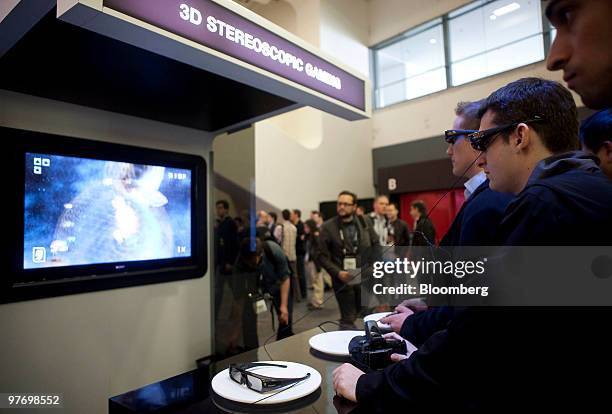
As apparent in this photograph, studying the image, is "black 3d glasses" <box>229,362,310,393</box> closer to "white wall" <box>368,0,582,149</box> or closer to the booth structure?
the booth structure

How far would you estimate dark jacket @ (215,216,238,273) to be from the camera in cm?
311

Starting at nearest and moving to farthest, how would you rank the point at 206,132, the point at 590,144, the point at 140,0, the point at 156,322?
the point at 590,144 → the point at 140,0 → the point at 156,322 → the point at 206,132

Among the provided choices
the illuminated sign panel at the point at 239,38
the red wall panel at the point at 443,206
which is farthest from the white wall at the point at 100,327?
the red wall panel at the point at 443,206

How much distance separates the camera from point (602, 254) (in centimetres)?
69

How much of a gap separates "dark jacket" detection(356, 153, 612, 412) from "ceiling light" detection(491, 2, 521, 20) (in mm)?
8049

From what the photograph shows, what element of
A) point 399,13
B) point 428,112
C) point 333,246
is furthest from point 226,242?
point 399,13

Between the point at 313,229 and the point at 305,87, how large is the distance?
5.29 metres

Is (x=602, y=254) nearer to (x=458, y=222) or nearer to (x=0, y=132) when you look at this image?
(x=458, y=222)

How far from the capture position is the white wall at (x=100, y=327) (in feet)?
6.23

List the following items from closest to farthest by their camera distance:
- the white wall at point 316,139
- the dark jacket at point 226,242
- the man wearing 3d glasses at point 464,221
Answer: the man wearing 3d glasses at point 464,221, the dark jacket at point 226,242, the white wall at point 316,139

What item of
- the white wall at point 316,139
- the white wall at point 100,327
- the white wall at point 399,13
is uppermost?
the white wall at point 399,13

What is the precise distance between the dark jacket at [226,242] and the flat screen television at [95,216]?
358mm

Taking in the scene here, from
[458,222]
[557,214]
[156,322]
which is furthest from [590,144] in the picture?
[156,322]

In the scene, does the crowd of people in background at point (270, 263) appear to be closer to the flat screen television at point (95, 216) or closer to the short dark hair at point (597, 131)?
the flat screen television at point (95, 216)
